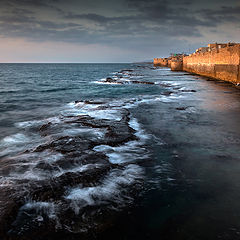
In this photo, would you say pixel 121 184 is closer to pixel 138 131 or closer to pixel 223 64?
pixel 138 131

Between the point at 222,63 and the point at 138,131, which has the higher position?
the point at 222,63

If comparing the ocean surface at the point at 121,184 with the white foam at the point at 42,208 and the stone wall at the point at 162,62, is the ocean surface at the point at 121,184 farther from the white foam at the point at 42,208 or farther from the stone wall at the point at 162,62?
the stone wall at the point at 162,62

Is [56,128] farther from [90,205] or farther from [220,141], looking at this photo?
[220,141]

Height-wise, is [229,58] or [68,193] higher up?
[229,58]

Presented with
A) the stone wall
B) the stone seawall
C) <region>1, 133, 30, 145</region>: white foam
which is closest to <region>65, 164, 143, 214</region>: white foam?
<region>1, 133, 30, 145</region>: white foam

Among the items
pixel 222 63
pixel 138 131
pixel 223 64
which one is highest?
pixel 222 63

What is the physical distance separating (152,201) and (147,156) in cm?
A: 175

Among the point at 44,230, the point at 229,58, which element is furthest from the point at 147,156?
the point at 229,58

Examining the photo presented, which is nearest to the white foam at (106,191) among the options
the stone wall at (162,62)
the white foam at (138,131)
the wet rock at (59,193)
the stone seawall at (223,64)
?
the wet rock at (59,193)

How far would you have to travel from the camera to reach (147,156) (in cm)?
516

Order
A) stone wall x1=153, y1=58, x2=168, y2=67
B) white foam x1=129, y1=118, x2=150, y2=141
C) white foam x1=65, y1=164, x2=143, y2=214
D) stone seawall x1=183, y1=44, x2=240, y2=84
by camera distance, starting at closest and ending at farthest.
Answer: white foam x1=65, y1=164, x2=143, y2=214
white foam x1=129, y1=118, x2=150, y2=141
stone seawall x1=183, y1=44, x2=240, y2=84
stone wall x1=153, y1=58, x2=168, y2=67

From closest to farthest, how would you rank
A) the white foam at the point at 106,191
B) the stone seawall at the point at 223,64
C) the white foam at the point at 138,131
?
the white foam at the point at 106,191, the white foam at the point at 138,131, the stone seawall at the point at 223,64

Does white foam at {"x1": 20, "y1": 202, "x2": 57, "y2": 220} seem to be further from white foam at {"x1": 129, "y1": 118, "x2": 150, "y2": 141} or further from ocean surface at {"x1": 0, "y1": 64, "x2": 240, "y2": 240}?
white foam at {"x1": 129, "y1": 118, "x2": 150, "y2": 141}

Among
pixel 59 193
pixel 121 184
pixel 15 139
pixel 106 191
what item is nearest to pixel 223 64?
pixel 15 139
